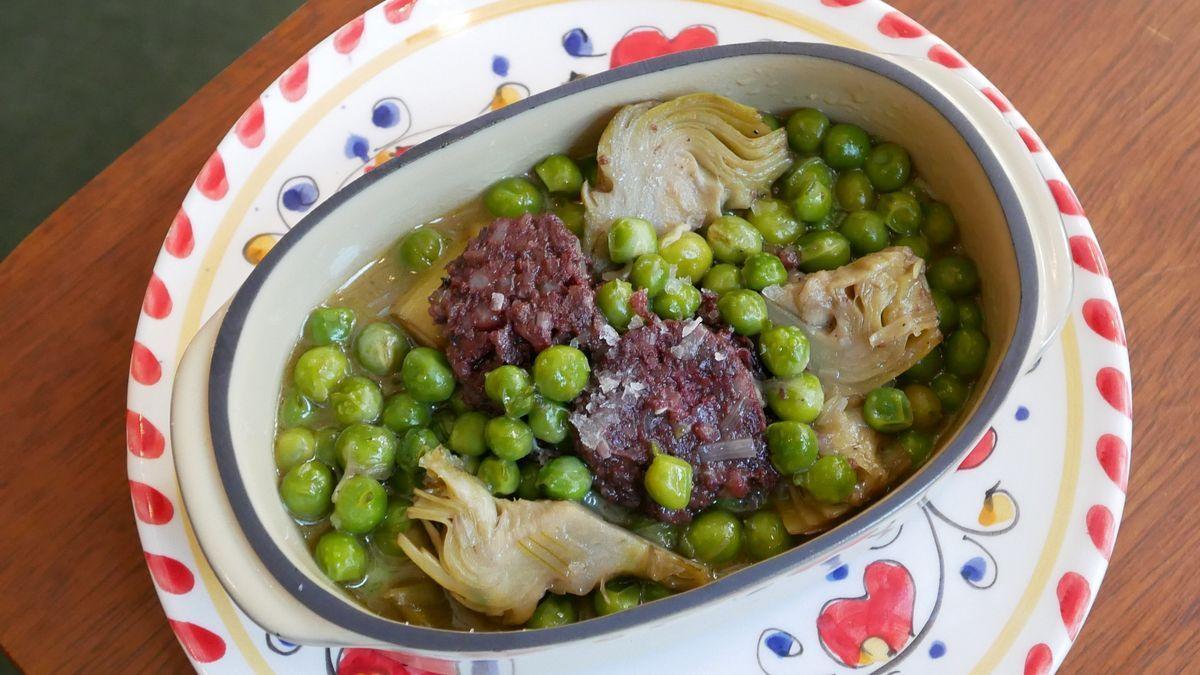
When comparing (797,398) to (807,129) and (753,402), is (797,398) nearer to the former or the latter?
(753,402)

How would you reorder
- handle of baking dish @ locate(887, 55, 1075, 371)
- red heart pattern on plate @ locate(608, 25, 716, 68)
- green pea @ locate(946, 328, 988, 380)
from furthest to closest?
red heart pattern on plate @ locate(608, 25, 716, 68) < green pea @ locate(946, 328, 988, 380) < handle of baking dish @ locate(887, 55, 1075, 371)

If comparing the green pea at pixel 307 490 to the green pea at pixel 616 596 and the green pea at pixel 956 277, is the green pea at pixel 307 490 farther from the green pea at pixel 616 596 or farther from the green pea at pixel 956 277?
Result: the green pea at pixel 956 277

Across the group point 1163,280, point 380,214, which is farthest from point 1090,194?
point 380,214

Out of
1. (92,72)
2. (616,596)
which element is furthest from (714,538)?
(92,72)

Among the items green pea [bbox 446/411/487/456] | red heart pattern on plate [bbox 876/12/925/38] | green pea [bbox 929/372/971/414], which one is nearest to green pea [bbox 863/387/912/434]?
green pea [bbox 929/372/971/414]

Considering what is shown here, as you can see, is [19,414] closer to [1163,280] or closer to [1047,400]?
[1047,400]

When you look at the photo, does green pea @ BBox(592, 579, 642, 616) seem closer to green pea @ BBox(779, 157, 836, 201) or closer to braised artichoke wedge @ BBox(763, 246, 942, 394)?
braised artichoke wedge @ BBox(763, 246, 942, 394)

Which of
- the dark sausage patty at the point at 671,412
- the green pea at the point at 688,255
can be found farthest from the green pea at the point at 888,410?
the green pea at the point at 688,255
